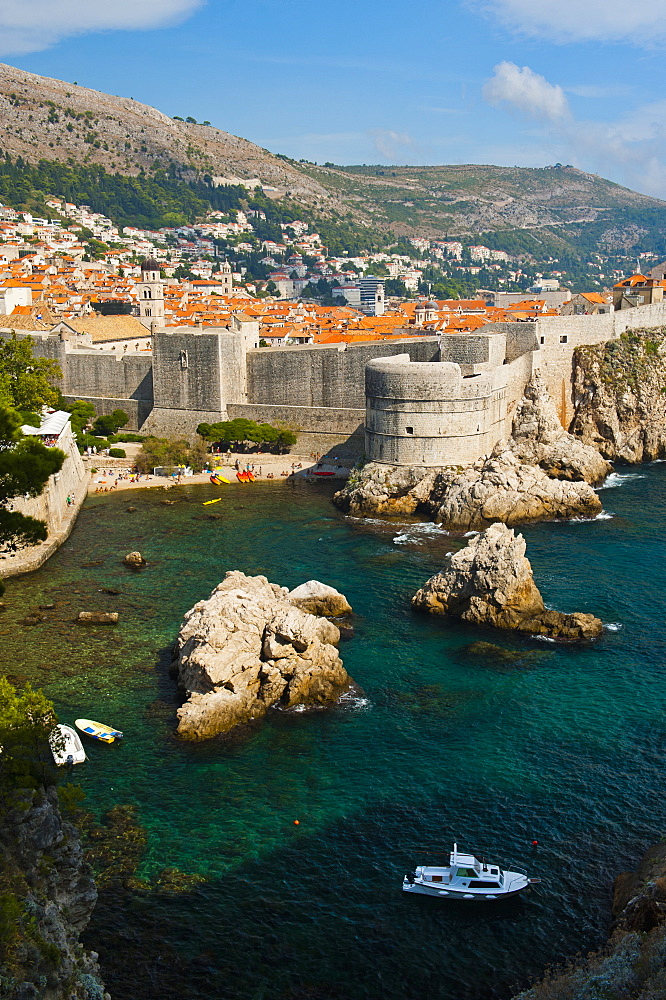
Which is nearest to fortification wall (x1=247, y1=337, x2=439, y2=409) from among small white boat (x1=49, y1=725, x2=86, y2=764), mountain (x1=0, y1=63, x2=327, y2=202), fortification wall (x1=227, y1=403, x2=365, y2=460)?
fortification wall (x1=227, y1=403, x2=365, y2=460)

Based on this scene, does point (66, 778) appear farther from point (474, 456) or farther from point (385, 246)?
point (385, 246)

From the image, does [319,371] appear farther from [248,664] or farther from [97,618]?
[248,664]

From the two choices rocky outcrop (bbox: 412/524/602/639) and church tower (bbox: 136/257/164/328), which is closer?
rocky outcrop (bbox: 412/524/602/639)

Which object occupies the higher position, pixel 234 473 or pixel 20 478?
pixel 20 478

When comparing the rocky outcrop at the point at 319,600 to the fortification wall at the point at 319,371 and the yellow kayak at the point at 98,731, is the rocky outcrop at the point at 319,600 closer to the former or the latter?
the yellow kayak at the point at 98,731

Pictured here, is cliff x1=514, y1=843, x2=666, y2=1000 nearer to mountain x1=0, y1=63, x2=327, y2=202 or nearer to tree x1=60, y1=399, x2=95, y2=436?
tree x1=60, y1=399, x2=95, y2=436

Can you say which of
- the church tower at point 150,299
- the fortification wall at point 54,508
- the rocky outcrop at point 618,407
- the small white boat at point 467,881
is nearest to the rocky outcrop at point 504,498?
the rocky outcrop at point 618,407

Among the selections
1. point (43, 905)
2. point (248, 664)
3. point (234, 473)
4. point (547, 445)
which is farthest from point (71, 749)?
point (547, 445)

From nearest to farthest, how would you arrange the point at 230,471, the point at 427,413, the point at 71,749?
1. the point at 71,749
2. the point at 427,413
3. the point at 230,471
